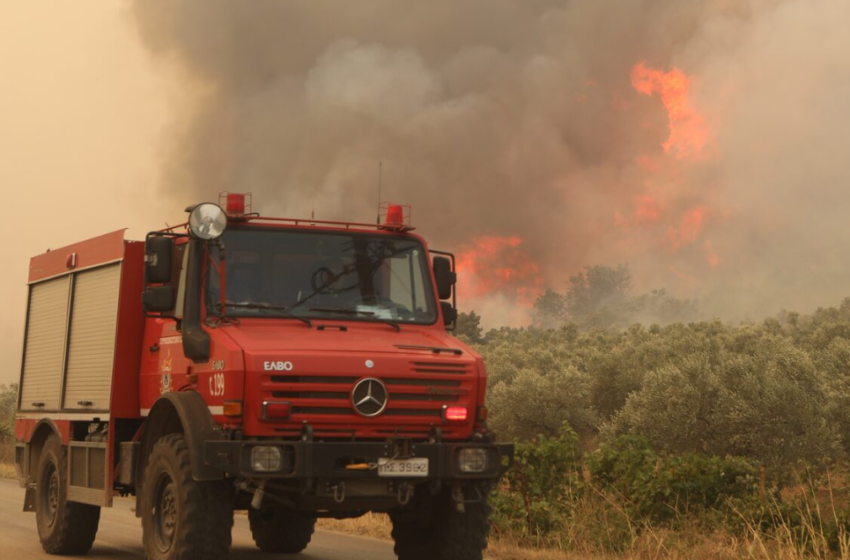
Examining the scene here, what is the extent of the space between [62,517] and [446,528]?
4721 mm

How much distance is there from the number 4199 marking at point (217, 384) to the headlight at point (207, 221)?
47.1 inches

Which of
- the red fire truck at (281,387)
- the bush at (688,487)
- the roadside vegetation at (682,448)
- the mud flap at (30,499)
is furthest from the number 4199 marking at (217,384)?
the bush at (688,487)

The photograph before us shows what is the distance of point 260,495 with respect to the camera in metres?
8.55

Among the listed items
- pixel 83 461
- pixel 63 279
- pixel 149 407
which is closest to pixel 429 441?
pixel 149 407

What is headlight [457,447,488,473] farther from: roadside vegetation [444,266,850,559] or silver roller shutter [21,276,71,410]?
→ silver roller shutter [21,276,71,410]

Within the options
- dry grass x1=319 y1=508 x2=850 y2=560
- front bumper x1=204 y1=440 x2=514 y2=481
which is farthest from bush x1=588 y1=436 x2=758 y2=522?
front bumper x1=204 y1=440 x2=514 y2=481

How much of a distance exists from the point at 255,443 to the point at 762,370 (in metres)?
23.6

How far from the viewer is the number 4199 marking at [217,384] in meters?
8.88

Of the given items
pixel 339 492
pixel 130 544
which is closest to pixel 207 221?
pixel 339 492

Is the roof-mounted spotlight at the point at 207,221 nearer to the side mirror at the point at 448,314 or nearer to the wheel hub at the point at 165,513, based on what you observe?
the wheel hub at the point at 165,513

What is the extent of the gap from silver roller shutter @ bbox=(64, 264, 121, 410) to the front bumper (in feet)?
10.0

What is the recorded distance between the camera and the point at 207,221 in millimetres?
9469

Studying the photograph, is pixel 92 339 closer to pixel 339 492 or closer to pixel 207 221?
pixel 207 221

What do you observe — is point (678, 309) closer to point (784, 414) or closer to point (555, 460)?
point (784, 414)
